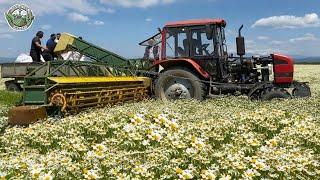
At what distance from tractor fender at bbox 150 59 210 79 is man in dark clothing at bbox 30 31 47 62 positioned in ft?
17.9

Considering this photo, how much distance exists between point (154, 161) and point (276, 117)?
13.9 ft

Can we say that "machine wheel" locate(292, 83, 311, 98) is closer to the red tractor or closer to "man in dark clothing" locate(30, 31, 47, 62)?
the red tractor

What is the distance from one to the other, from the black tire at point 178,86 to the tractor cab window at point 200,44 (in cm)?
75

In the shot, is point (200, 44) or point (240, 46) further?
point (200, 44)

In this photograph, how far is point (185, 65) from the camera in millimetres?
17375

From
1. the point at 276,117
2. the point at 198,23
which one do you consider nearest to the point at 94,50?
the point at 198,23

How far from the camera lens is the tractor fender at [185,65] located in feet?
55.5

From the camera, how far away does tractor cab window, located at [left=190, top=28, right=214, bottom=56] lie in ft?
56.0

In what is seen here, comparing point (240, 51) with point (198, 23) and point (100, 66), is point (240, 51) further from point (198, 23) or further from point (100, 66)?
point (100, 66)

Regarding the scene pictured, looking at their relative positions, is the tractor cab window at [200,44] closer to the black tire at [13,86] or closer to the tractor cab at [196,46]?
the tractor cab at [196,46]

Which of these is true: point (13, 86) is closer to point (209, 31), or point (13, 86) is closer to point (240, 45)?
point (209, 31)

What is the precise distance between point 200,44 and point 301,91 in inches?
146

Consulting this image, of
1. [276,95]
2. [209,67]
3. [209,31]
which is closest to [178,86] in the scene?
[209,67]

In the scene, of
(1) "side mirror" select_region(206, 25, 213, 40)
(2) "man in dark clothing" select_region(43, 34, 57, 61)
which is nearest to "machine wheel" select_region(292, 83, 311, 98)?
(1) "side mirror" select_region(206, 25, 213, 40)
